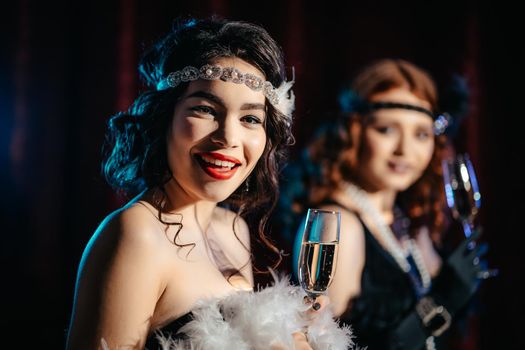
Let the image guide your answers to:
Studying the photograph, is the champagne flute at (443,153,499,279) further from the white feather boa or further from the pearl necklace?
the white feather boa

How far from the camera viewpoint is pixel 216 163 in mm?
1271

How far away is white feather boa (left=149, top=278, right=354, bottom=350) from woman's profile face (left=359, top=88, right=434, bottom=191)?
1020 mm

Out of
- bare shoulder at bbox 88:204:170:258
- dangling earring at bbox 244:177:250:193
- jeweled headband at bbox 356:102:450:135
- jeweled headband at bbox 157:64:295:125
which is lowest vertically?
bare shoulder at bbox 88:204:170:258

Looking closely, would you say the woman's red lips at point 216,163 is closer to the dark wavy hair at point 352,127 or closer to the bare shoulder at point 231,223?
the bare shoulder at point 231,223

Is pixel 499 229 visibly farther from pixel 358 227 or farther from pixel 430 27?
pixel 358 227

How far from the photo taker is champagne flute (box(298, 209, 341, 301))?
46.8 inches

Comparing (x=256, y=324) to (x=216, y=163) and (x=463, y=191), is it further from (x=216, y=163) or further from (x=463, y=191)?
(x=463, y=191)

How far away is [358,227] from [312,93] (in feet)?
3.38

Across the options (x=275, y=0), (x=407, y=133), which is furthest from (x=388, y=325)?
(x=275, y=0)

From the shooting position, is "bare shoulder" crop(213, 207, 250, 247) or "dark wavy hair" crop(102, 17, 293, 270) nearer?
"dark wavy hair" crop(102, 17, 293, 270)

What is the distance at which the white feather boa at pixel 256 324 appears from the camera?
1.12 metres

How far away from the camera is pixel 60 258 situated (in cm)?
227

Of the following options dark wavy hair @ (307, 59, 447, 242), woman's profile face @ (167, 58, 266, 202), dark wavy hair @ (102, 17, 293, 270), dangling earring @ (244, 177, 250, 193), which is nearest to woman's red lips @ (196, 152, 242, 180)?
woman's profile face @ (167, 58, 266, 202)

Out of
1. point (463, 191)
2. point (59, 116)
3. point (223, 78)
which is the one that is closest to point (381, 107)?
point (463, 191)
